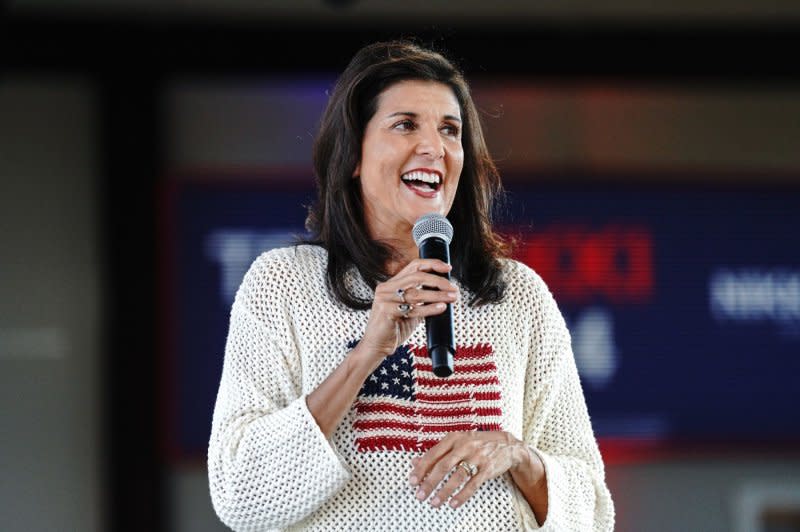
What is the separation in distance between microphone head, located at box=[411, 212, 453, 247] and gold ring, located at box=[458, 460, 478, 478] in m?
0.29

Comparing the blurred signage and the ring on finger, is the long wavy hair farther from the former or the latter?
the blurred signage

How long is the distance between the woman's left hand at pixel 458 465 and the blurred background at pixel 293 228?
10.2 feet

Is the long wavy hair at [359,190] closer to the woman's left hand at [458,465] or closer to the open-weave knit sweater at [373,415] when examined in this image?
the open-weave knit sweater at [373,415]

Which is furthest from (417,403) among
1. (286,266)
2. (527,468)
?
(286,266)

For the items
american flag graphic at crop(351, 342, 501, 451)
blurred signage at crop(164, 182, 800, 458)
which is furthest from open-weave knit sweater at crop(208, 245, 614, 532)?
blurred signage at crop(164, 182, 800, 458)

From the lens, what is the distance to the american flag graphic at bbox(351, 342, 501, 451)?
→ 71.1 inches

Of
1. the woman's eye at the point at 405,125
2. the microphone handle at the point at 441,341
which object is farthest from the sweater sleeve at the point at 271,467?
the woman's eye at the point at 405,125

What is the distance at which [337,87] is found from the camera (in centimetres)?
200
